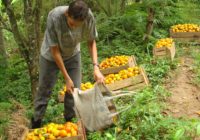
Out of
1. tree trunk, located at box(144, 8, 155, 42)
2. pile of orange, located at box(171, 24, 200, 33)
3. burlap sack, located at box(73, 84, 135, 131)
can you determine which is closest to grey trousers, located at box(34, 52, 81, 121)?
burlap sack, located at box(73, 84, 135, 131)

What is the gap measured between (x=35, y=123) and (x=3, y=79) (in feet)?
12.8

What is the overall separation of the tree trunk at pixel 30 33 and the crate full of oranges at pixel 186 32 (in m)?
4.95

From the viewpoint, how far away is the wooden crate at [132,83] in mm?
6617

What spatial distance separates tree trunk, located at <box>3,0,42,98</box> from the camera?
634cm

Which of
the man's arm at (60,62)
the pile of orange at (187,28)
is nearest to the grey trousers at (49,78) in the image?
the man's arm at (60,62)

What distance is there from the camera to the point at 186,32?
10016 mm

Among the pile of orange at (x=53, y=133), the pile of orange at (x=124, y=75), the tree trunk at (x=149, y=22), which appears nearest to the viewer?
the pile of orange at (x=53, y=133)

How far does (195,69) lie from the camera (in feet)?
25.5

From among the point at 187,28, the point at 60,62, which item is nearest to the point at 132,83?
the point at 60,62

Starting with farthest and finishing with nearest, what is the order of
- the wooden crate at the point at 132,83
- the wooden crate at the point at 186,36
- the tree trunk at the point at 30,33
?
the wooden crate at the point at 186,36
the wooden crate at the point at 132,83
the tree trunk at the point at 30,33

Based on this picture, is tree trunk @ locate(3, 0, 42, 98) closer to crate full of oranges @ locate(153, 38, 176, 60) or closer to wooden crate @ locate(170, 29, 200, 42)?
crate full of oranges @ locate(153, 38, 176, 60)

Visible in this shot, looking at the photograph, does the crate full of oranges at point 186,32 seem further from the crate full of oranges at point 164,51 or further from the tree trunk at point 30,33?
the tree trunk at point 30,33


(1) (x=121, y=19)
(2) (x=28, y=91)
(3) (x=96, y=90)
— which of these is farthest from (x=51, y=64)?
(1) (x=121, y=19)

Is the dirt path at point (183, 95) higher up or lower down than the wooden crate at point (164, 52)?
lower down
